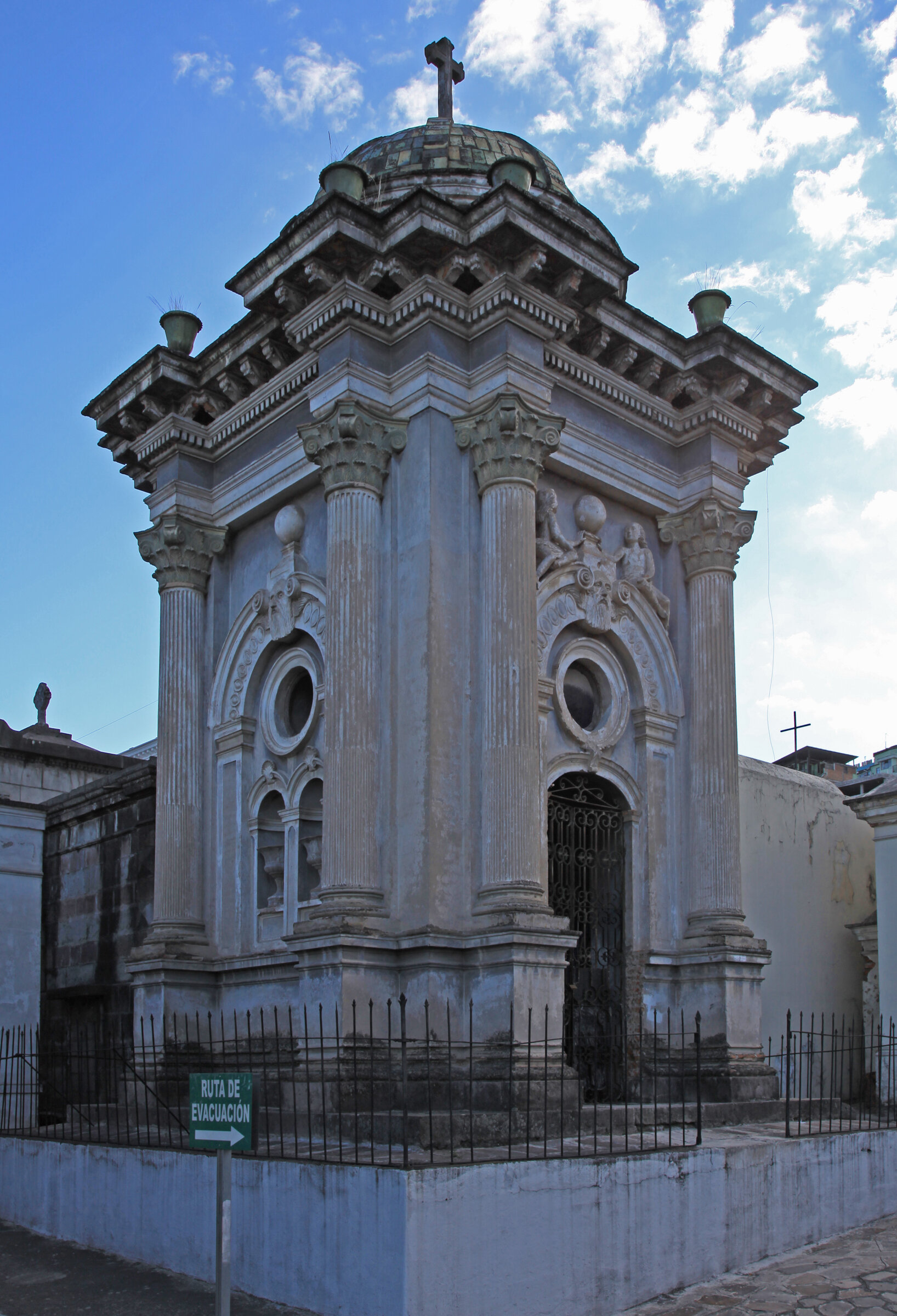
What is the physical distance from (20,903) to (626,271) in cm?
1055

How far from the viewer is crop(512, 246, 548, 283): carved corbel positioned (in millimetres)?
11016

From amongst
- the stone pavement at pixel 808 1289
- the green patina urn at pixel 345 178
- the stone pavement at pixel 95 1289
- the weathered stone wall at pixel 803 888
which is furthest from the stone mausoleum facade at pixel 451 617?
the weathered stone wall at pixel 803 888

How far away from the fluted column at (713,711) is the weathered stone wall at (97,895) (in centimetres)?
608

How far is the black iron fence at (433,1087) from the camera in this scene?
8258mm

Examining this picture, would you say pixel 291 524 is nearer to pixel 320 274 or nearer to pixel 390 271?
pixel 320 274

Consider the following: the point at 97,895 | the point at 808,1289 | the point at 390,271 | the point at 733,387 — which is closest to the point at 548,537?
the point at 390,271

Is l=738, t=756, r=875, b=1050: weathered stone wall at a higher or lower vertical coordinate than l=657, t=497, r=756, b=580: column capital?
lower

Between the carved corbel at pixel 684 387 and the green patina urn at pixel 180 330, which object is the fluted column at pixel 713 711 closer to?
the carved corbel at pixel 684 387

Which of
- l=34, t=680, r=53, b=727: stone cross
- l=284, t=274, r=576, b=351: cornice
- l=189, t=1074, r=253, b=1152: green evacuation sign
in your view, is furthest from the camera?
l=34, t=680, r=53, b=727: stone cross

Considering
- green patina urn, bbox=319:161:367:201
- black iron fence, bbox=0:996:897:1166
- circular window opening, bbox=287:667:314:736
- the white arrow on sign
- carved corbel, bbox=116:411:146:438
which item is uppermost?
green patina urn, bbox=319:161:367:201

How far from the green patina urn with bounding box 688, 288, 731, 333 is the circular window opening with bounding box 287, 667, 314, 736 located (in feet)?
18.2

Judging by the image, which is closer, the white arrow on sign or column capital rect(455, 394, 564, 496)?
the white arrow on sign

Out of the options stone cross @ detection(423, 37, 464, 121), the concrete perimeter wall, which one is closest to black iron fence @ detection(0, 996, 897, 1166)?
the concrete perimeter wall

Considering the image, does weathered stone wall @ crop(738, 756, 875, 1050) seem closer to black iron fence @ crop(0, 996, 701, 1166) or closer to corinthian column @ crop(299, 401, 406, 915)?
black iron fence @ crop(0, 996, 701, 1166)
